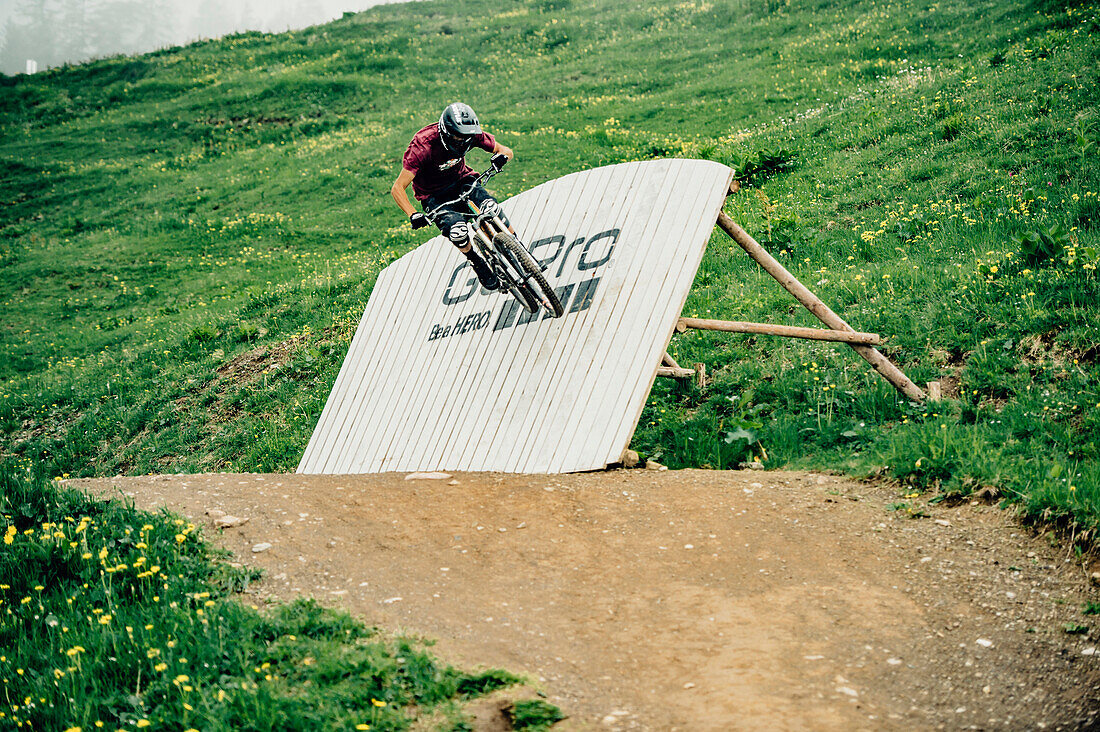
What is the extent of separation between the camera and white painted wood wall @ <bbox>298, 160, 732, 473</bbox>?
6984 millimetres

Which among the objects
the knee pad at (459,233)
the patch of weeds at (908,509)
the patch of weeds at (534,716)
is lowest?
the patch of weeds at (908,509)

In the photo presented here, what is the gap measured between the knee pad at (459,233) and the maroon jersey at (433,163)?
0.65 meters

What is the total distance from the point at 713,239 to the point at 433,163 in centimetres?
563

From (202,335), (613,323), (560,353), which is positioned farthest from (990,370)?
(202,335)

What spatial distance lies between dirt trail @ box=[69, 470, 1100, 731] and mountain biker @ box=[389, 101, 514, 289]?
2233 mm

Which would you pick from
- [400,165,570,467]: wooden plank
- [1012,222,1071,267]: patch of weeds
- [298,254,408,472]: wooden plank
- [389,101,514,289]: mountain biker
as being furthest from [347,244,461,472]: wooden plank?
[1012,222,1071,267]: patch of weeds

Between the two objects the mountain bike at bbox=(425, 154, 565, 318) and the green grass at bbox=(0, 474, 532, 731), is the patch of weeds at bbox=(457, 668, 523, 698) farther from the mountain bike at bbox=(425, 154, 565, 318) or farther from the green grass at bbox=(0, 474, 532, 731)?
the mountain bike at bbox=(425, 154, 565, 318)

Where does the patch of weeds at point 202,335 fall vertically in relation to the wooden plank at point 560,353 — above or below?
below

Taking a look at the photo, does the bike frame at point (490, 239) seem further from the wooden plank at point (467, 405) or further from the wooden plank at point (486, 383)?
the wooden plank at point (467, 405)

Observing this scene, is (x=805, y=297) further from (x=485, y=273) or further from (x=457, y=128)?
(x=457, y=128)

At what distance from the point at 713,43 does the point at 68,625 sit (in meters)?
26.8

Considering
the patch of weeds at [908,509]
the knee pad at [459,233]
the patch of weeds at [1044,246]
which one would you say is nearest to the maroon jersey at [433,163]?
the knee pad at [459,233]

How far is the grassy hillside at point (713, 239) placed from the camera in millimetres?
7273

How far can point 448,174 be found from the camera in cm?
788
